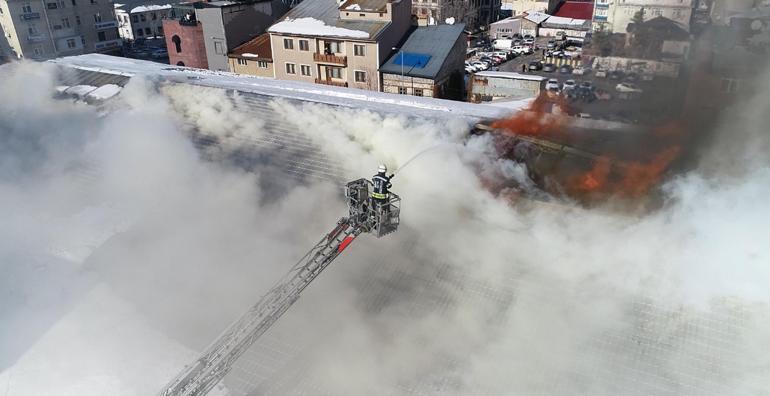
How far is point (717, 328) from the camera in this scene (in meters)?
12.0

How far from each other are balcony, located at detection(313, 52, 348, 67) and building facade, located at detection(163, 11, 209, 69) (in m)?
9.11

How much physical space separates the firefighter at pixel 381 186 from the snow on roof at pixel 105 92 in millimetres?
18218

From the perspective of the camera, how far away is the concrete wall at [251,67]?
1291 inches

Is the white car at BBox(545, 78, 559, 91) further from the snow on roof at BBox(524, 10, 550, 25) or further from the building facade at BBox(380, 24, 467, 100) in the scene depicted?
the snow on roof at BBox(524, 10, 550, 25)

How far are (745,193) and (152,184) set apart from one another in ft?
61.7

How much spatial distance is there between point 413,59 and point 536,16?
941 inches

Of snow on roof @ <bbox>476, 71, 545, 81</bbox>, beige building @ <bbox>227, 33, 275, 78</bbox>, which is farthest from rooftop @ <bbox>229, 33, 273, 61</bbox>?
snow on roof @ <bbox>476, 71, 545, 81</bbox>

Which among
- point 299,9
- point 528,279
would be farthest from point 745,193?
point 299,9

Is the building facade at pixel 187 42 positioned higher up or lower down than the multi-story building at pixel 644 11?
Answer: lower down

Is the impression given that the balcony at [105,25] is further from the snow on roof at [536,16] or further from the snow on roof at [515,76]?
the snow on roof at [515,76]

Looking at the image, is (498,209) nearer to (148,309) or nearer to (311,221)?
(311,221)

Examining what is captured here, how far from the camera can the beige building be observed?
32.8 metres

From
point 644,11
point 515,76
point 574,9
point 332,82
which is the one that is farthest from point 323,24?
point 574,9

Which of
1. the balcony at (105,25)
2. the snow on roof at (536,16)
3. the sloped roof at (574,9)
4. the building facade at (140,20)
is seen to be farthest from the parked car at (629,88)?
the building facade at (140,20)
